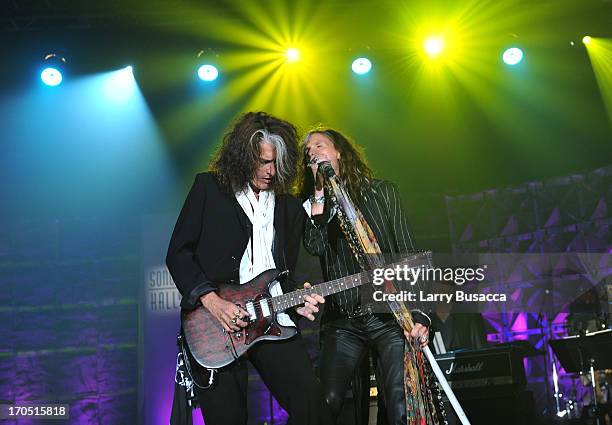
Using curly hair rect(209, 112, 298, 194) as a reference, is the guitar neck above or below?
below

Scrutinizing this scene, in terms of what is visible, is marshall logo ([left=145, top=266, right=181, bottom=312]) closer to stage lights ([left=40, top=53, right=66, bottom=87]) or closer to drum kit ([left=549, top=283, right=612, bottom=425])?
stage lights ([left=40, top=53, right=66, bottom=87])

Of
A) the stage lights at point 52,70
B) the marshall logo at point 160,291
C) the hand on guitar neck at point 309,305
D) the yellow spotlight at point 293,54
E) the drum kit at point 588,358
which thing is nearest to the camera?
the hand on guitar neck at point 309,305

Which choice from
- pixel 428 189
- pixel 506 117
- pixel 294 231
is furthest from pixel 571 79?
pixel 294 231

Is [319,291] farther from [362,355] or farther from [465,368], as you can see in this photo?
[465,368]

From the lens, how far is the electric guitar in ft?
9.73

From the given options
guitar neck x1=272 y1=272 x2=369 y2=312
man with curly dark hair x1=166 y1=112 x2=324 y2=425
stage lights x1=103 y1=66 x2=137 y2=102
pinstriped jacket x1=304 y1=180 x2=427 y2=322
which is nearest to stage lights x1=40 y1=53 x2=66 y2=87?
stage lights x1=103 y1=66 x2=137 y2=102

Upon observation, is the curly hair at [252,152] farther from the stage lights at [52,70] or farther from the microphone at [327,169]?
the stage lights at [52,70]

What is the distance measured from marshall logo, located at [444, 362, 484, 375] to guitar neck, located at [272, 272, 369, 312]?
2243 millimetres

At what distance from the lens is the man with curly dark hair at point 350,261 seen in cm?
342

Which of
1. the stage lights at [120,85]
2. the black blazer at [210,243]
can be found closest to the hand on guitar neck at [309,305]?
the black blazer at [210,243]

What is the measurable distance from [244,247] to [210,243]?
6.2 inches

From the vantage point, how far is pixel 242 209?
10.8 feet

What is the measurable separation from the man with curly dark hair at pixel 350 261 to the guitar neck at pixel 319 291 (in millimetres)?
266

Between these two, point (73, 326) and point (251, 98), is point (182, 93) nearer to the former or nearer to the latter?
point (251, 98)
